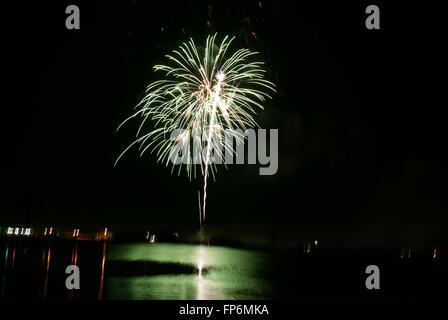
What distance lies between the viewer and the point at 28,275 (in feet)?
53.2

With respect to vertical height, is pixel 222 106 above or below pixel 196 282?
above
